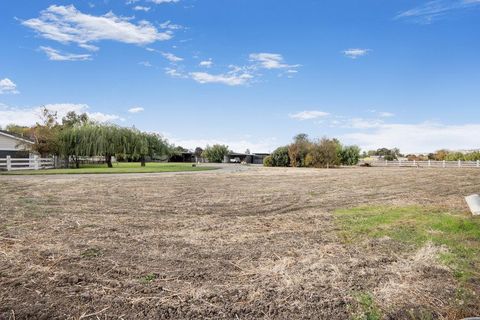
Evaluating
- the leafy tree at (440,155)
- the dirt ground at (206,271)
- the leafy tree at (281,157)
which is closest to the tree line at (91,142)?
the leafy tree at (281,157)

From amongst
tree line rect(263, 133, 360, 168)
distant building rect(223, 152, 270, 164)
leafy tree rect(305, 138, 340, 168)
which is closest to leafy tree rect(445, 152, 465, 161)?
tree line rect(263, 133, 360, 168)

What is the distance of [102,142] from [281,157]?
23.8m

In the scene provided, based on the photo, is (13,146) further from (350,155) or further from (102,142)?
(350,155)

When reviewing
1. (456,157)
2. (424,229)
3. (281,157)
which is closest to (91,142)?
(281,157)

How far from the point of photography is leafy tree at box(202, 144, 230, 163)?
263 feet

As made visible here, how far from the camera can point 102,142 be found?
34.8m

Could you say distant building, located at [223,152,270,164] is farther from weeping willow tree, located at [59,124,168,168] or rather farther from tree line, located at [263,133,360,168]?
weeping willow tree, located at [59,124,168,168]

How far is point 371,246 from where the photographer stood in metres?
5.25

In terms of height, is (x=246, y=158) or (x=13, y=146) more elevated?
(x=13, y=146)

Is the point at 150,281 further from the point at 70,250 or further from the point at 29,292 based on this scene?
the point at 70,250

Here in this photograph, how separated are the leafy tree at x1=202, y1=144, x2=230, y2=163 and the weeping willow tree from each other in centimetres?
4253

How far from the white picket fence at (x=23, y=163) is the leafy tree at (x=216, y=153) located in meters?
47.1

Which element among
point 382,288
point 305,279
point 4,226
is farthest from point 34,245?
point 382,288

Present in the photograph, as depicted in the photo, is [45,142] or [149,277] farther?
[45,142]
